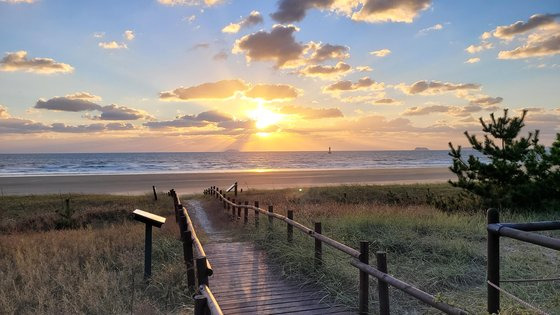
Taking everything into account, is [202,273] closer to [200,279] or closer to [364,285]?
[200,279]

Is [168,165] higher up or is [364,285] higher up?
[168,165]

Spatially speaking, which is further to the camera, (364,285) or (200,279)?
(364,285)

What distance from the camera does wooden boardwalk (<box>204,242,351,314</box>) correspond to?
20.0ft

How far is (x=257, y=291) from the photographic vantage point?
22.7 ft

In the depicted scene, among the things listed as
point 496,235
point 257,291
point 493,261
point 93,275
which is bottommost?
point 93,275

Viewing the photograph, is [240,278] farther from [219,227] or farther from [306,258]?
[219,227]

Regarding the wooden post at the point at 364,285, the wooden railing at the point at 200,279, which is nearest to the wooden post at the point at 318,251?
the wooden post at the point at 364,285

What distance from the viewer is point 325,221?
12250 mm

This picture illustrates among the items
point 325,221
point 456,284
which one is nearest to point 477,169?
point 325,221

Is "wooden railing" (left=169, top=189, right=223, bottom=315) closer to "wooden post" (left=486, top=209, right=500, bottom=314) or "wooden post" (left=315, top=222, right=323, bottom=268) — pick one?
"wooden post" (left=315, top=222, right=323, bottom=268)

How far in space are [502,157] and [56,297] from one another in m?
15.4

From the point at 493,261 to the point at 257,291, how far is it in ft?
12.6

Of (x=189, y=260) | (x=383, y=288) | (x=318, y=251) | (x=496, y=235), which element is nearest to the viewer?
(x=496, y=235)

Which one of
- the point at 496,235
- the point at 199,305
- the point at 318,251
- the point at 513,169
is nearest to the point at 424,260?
the point at 318,251
